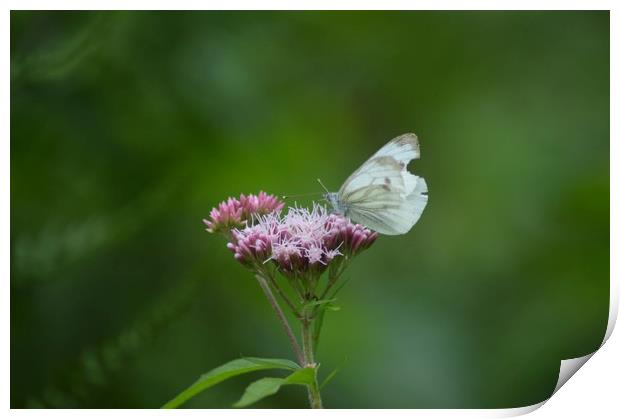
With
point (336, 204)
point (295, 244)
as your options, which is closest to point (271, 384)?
point (295, 244)

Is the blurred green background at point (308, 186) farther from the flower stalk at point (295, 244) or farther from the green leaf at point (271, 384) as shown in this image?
the green leaf at point (271, 384)

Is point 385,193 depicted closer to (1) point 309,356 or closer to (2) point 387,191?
(2) point 387,191

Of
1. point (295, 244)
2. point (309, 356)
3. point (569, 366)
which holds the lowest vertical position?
point (569, 366)

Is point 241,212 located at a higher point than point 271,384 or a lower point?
higher

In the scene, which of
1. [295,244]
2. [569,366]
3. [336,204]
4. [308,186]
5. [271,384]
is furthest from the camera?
[308,186]
